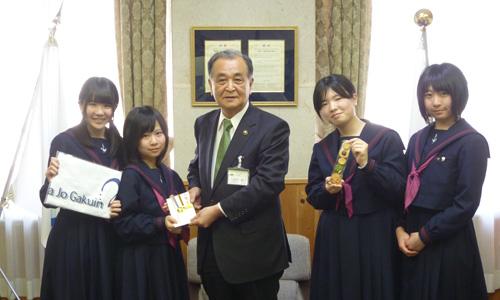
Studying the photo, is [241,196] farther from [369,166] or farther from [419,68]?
[419,68]

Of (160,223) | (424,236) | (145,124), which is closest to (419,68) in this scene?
(424,236)

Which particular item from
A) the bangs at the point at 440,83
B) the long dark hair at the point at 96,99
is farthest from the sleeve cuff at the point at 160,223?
the bangs at the point at 440,83

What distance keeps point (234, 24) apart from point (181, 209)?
1.50 metres

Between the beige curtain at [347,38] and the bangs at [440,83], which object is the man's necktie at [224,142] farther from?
the beige curtain at [347,38]

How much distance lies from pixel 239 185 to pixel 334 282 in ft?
2.01

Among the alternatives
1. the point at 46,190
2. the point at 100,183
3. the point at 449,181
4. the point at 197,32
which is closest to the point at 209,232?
the point at 100,183

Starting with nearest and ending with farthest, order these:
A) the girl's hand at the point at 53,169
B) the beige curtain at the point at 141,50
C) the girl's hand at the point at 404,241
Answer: the girl's hand at the point at 404,241
the girl's hand at the point at 53,169
the beige curtain at the point at 141,50

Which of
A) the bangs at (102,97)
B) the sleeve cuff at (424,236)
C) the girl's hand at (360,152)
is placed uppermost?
the bangs at (102,97)

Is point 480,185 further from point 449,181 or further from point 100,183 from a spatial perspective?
point 100,183

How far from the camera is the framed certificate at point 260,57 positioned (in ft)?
9.40

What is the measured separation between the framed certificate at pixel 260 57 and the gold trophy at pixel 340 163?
1.15m

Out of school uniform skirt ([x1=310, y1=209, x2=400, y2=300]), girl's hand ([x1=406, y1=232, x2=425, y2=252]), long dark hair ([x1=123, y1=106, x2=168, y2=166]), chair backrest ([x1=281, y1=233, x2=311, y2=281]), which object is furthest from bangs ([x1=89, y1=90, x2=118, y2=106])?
girl's hand ([x1=406, y1=232, x2=425, y2=252])

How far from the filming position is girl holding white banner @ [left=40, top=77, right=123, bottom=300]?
1.99 m

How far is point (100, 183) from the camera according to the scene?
6.32 ft
